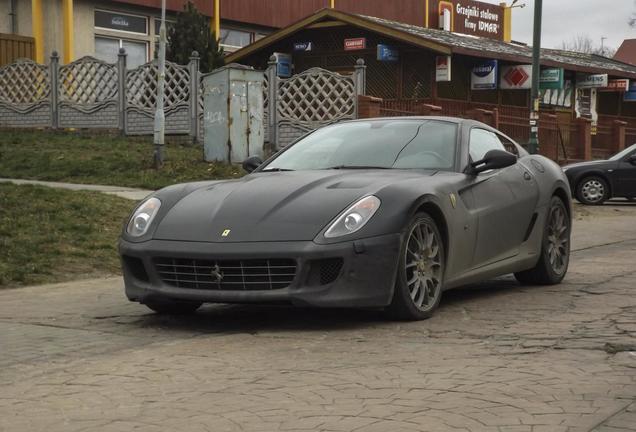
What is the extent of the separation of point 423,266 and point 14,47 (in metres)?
26.6

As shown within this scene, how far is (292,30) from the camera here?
105 ft

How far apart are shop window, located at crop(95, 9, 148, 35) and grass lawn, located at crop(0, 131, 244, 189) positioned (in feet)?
37.6

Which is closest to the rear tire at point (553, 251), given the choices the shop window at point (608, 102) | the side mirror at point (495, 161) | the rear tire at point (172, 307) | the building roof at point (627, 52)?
the side mirror at point (495, 161)

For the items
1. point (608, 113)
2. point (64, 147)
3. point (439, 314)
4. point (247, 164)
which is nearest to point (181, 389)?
point (439, 314)

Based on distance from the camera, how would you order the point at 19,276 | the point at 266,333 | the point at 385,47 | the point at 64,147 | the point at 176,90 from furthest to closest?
1. the point at 385,47
2. the point at 176,90
3. the point at 64,147
4. the point at 19,276
5. the point at 266,333

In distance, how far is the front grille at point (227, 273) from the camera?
6180 millimetres

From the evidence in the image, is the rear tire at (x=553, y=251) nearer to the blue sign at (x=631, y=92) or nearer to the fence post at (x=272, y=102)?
the fence post at (x=272, y=102)

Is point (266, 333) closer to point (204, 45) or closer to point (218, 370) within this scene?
point (218, 370)

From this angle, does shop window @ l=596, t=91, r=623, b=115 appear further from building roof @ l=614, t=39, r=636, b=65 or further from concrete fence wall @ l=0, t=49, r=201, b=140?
building roof @ l=614, t=39, r=636, b=65

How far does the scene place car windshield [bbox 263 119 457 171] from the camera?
290 inches

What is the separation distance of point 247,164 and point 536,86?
17.6 metres

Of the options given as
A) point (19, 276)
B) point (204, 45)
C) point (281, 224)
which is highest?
point (204, 45)

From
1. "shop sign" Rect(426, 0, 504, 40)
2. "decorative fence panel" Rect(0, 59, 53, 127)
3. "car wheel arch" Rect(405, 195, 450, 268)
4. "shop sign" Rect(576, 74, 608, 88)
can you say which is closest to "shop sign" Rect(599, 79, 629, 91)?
"shop sign" Rect(576, 74, 608, 88)

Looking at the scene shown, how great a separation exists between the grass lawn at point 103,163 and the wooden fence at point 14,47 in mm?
9071
